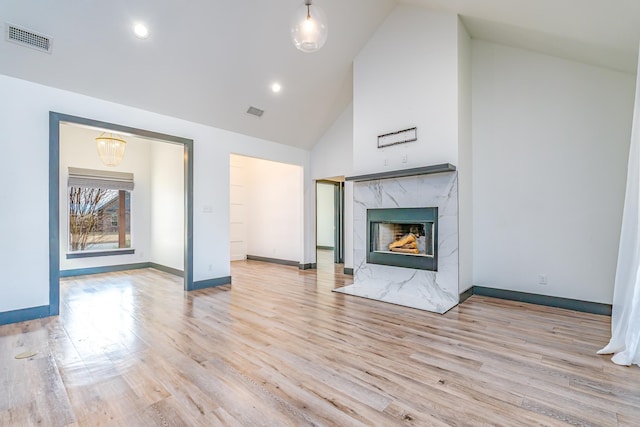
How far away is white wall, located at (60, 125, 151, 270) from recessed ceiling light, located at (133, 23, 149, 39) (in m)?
3.49

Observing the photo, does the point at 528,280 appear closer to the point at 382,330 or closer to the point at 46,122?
the point at 382,330

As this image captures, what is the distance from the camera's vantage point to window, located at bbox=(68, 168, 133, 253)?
6.23m

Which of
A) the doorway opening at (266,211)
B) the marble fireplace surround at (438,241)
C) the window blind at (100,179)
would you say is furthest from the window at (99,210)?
the marble fireplace surround at (438,241)

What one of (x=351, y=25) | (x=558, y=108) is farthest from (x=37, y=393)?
(x=558, y=108)

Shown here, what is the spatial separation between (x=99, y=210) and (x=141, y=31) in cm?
467

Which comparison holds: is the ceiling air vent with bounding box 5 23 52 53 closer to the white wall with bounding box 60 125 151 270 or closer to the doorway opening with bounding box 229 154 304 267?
the white wall with bounding box 60 125 151 270

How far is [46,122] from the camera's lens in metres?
3.58

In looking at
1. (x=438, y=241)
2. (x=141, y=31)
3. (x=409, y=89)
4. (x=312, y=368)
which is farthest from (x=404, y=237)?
(x=141, y=31)

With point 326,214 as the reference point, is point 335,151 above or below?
above

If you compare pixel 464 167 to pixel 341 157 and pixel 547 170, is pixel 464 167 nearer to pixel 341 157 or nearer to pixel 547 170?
pixel 547 170

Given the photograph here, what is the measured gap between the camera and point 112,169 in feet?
21.6

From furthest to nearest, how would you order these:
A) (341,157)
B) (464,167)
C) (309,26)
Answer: (341,157) → (464,167) → (309,26)

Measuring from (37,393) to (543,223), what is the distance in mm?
5375

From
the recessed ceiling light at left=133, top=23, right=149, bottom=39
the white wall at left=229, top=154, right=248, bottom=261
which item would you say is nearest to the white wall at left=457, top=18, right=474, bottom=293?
the recessed ceiling light at left=133, top=23, right=149, bottom=39
